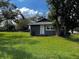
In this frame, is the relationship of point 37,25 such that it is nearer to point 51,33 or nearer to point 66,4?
point 51,33

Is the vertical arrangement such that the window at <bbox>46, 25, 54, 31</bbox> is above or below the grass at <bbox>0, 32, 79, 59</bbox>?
above

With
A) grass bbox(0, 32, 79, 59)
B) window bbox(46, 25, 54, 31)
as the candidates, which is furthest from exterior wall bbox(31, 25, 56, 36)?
grass bbox(0, 32, 79, 59)

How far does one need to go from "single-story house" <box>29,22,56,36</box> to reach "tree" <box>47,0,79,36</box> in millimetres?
5751

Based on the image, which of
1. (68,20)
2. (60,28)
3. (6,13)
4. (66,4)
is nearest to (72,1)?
(66,4)

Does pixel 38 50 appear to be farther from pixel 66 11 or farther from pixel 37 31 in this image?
pixel 37 31

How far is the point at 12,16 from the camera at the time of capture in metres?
52.5

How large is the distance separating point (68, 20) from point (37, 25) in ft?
28.2

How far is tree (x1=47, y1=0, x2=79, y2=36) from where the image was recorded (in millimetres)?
34125

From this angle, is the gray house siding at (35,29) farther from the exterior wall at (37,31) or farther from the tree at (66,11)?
the tree at (66,11)

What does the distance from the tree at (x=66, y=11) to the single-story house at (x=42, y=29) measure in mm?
5751

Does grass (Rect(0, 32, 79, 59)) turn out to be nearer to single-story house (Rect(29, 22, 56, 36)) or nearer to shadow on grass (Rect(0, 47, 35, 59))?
shadow on grass (Rect(0, 47, 35, 59))

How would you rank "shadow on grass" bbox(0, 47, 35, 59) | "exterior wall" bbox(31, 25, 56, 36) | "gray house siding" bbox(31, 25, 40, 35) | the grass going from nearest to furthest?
"shadow on grass" bbox(0, 47, 35, 59) → the grass → "exterior wall" bbox(31, 25, 56, 36) → "gray house siding" bbox(31, 25, 40, 35)

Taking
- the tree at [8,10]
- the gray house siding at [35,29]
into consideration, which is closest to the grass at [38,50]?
the gray house siding at [35,29]

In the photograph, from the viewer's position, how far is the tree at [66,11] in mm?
34125
